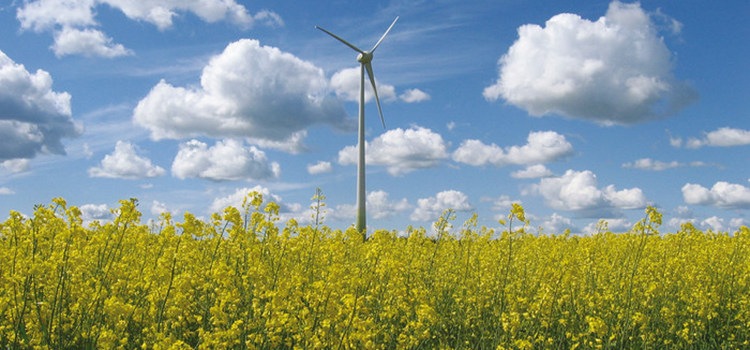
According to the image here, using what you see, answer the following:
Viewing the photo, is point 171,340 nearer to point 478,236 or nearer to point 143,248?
point 143,248

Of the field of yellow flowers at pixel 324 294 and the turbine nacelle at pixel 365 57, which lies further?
the turbine nacelle at pixel 365 57

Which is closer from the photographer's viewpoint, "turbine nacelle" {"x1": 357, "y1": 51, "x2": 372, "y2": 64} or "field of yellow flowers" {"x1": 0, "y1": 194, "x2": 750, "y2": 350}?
"field of yellow flowers" {"x1": 0, "y1": 194, "x2": 750, "y2": 350}

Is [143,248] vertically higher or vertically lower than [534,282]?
higher

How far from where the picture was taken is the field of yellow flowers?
14.3ft

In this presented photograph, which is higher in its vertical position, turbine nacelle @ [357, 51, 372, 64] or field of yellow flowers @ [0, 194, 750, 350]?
turbine nacelle @ [357, 51, 372, 64]

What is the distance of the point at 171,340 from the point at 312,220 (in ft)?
12.1

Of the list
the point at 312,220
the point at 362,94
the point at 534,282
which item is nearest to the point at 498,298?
the point at 534,282

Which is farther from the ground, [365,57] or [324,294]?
[365,57]

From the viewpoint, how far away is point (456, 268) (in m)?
8.96

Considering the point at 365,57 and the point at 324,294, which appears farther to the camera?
the point at 365,57

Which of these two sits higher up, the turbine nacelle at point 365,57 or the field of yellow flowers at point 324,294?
the turbine nacelle at point 365,57

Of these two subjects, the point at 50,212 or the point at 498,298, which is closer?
the point at 50,212

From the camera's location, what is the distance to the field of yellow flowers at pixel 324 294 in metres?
4.37

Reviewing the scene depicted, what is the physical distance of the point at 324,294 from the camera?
4020mm
